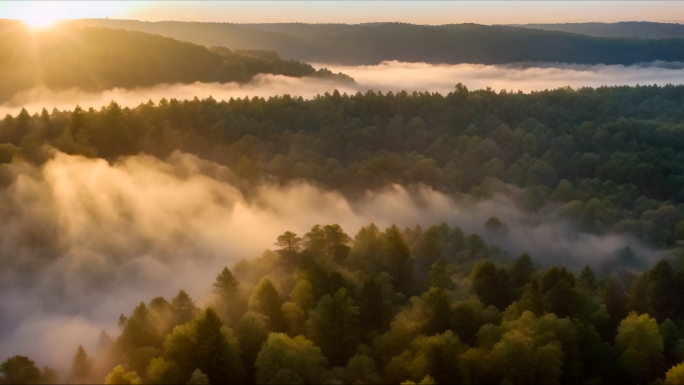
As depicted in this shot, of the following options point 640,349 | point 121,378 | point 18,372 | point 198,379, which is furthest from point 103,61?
point 640,349

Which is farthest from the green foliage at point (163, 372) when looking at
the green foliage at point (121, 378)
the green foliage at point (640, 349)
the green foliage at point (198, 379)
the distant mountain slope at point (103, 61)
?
the distant mountain slope at point (103, 61)

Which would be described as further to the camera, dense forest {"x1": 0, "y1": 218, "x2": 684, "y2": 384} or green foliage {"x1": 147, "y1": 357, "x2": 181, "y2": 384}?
dense forest {"x1": 0, "y1": 218, "x2": 684, "y2": 384}

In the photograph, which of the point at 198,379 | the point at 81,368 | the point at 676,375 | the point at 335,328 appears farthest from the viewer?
the point at 335,328

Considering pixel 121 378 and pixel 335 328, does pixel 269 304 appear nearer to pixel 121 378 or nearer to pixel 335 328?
pixel 335 328

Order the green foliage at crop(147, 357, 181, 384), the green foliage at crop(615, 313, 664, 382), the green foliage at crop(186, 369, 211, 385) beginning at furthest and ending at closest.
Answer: the green foliage at crop(615, 313, 664, 382) < the green foliage at crop(147, 357, 181, 384) < the green foliage at crop(186, 369, 211, 385)

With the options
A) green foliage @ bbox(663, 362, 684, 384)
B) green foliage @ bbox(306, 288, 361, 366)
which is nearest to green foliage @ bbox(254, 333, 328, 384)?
green foliage @ bbox(306, 288, 361, 366)

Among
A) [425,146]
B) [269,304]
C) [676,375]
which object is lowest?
[676,375]

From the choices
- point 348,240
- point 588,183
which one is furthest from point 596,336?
point 588,183

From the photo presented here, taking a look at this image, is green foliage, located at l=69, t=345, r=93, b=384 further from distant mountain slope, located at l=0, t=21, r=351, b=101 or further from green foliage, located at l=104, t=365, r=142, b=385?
distant mountain slope, located at l=0, t=21, r=351, b=101
